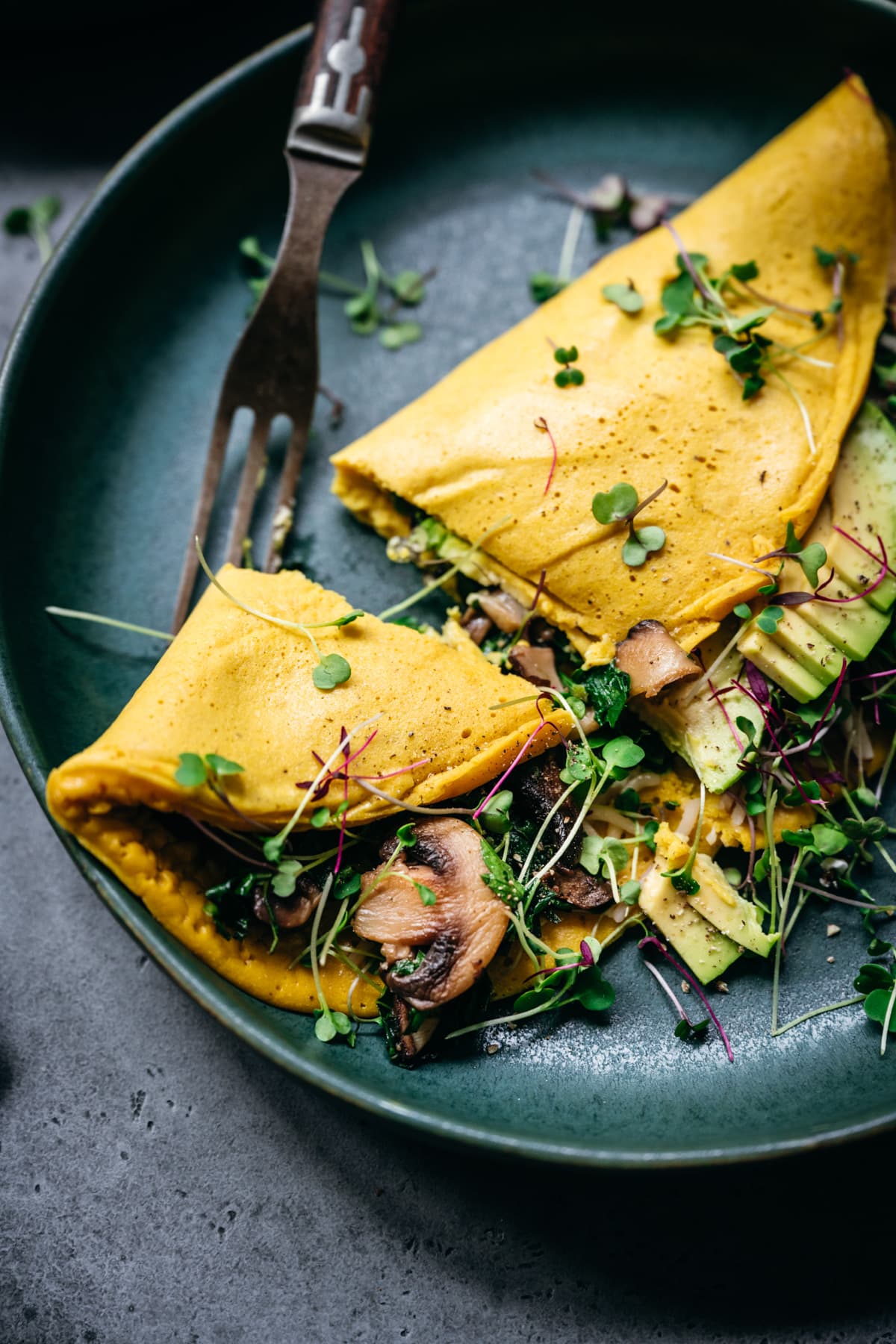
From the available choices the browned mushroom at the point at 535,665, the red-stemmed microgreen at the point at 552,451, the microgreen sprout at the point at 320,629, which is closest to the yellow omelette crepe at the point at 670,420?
the red-stemmed microgreen at the point at 552,451

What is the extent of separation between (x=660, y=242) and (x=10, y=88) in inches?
94.9

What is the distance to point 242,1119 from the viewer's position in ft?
9.58

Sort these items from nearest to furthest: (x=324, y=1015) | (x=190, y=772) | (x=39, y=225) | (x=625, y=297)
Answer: (x=190, y=772) < (x=324, y=1015) < (x=625, y=297) < (x=39, y=225)

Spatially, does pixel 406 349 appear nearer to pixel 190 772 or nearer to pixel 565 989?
pixel 190 772

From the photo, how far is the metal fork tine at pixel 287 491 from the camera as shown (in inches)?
124

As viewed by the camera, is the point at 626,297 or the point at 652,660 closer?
the point at 652,660

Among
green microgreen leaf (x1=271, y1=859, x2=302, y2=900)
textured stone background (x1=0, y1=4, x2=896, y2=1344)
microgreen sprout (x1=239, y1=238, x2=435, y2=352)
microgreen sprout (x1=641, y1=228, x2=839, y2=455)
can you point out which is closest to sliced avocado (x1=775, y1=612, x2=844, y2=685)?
microgreen sprout (x1=641, y1=228, x2=839, y2=455)

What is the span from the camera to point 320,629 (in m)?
2.75

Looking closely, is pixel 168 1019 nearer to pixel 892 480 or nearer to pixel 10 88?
pixel 892 480

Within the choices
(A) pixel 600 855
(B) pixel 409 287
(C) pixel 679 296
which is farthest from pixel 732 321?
(A) pixel 600 855

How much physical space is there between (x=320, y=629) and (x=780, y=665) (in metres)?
1.25

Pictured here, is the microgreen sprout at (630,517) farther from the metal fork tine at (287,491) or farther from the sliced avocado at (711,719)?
the metal fork tine at (287,491)

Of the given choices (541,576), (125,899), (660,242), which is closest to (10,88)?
(660,242)

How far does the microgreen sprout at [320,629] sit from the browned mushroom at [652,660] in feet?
2.38
